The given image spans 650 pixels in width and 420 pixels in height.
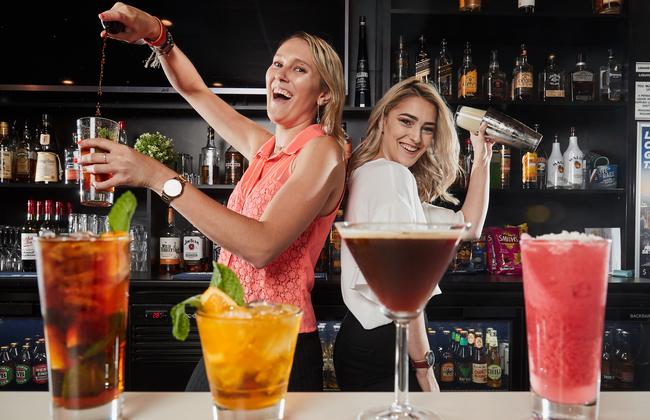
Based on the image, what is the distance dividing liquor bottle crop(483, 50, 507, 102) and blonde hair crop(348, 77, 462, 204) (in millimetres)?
843

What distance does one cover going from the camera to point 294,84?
140 cm

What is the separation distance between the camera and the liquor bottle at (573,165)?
274 cm

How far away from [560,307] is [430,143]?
1431mm

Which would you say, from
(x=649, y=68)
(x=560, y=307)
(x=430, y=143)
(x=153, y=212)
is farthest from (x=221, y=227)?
(x=649, y=68)

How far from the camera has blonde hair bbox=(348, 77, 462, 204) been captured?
1.85 metres

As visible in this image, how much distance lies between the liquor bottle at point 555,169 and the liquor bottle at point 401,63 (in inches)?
34.4

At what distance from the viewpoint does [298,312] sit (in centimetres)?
56

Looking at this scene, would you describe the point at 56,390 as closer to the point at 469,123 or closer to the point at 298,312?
the point at 298,312

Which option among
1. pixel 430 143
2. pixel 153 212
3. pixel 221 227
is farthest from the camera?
pixel 153 212

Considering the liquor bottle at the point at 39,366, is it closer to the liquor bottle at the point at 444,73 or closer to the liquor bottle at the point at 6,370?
the liquor bottle at the point at 6,370

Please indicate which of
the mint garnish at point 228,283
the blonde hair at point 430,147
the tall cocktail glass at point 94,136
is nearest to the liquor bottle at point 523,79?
the blonde hair at point 430,147

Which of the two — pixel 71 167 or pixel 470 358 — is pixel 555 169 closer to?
pixel 470 358

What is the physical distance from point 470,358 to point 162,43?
1.93m

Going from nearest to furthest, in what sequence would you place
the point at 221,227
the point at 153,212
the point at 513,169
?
the point at 221,227 < the point at 153,212 < the point at 513,169
